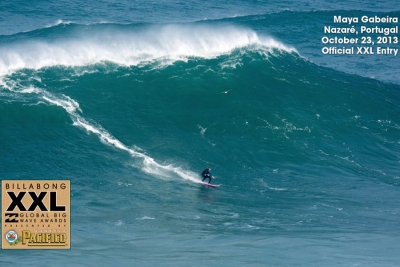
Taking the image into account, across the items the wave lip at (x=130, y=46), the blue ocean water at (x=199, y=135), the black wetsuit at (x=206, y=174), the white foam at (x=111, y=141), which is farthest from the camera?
the wave lip at (x=130, y=46)

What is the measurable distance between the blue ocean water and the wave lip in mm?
135

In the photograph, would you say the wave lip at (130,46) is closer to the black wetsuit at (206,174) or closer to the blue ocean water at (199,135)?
the blue ocean water at (199,135)

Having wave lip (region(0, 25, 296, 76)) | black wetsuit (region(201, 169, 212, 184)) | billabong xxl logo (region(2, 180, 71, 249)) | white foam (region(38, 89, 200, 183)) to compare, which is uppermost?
wave lip (region(0, 25, 296, 76))

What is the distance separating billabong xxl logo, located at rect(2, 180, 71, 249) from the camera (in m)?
24.3

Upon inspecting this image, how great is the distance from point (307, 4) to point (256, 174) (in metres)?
31.9

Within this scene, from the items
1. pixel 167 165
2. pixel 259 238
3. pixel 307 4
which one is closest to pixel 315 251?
pixel 259 238

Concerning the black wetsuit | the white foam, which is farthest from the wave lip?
the black wetsuit

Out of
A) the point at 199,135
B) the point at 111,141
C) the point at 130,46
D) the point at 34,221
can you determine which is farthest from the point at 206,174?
the point at 130,46

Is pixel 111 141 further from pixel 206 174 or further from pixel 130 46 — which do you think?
pixel 130 46

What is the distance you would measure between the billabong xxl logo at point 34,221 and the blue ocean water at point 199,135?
469mm

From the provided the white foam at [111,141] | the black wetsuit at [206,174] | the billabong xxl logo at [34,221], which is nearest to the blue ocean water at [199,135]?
the white foam at [111,141]

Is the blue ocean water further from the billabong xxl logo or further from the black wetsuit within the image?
the black wetsuit

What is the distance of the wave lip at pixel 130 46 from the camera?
45531mm

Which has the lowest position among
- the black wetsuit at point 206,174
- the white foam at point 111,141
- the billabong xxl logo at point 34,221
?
the billabong xxl logo at point 34,221
